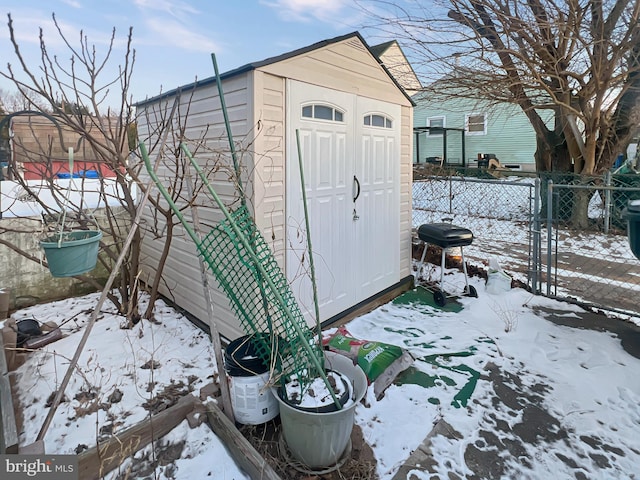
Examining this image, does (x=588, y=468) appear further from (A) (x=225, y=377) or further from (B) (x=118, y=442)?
(B) (x=118, y=442)

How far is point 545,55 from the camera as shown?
21.5 feet

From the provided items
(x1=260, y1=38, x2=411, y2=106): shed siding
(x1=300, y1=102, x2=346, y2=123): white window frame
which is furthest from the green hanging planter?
(x1=300, y1=102, x2=346, y2=123): white window frame

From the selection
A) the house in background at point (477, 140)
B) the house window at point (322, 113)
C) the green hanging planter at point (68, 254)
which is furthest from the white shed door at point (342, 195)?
the house in background at point (477, 140)

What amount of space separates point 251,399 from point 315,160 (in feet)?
6.41

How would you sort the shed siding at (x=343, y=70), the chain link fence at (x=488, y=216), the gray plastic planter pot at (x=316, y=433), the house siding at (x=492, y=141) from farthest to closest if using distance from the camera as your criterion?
the house siding at (x=492, y=141) < the chain link fence at (x=488, y=216) < the shed siding at (x=343, y=70) < the gray plastic planter pot at (x=316, y=433)

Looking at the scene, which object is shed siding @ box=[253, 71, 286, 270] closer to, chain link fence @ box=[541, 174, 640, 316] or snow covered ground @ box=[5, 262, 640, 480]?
snow covered ground @ box=[5, 262, 640, 480]

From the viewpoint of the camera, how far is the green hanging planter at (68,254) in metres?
1.96

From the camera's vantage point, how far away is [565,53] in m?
6.54

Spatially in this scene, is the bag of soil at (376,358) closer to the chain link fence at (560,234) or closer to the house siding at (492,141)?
the chain link fence at (560,234)

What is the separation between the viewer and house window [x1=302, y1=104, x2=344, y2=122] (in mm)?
3240

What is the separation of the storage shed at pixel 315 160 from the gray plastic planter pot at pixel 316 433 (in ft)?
3.86

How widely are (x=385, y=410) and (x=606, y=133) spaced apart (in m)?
7.93

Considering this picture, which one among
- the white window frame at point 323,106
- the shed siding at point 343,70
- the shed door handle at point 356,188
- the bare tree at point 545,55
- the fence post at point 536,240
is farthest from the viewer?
the bare tree at point 545,55

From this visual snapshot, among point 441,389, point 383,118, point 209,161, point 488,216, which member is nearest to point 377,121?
point 383,118
